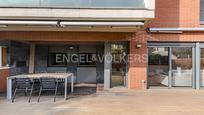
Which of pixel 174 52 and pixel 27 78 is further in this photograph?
pixel 174 52

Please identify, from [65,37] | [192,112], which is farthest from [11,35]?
[192,112]

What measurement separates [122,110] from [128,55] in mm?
6876

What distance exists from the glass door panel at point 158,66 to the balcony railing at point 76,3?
4178mm

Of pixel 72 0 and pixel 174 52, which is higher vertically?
pixel 72 0

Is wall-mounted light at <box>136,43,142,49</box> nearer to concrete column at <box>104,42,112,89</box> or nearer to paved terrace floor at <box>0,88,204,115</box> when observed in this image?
concrete column at <box>104,42,112,89</box>

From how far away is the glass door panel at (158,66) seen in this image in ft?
59.9

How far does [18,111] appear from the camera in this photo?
444 inches

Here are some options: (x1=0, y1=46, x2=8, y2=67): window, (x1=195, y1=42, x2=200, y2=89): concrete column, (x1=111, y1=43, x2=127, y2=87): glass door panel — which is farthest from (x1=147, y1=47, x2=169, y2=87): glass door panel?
(x1=0, y1=46, x2=8, y2=67): window

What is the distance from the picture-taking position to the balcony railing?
570 inches

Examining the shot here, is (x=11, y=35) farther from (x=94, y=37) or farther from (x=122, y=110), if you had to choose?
(x=122, y=110)

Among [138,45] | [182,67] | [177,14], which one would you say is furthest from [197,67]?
[138,45]

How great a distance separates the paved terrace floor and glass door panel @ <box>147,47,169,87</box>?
2.55 m

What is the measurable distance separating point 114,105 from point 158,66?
640 centimetres

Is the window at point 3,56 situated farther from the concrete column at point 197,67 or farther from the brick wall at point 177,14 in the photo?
the concrete column at point 197,67
